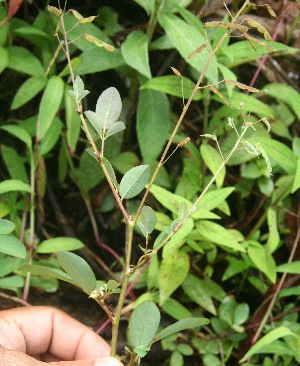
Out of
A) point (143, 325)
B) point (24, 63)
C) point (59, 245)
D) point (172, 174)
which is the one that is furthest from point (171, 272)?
point (24, 63)

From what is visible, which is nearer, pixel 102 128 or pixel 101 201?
pixel 102 128

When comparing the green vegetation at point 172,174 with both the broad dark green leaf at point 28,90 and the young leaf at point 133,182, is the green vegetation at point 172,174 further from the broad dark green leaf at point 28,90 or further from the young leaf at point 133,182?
the young leaf at point 133,182

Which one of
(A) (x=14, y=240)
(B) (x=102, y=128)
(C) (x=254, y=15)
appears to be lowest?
(A) (x=14, y=240)

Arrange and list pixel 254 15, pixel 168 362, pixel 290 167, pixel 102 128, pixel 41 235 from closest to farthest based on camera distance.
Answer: pixel 102 128, pixel 290 167, pixel 168 362, pixel 41 235, pixel 254 15

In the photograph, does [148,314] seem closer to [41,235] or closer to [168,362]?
[168,362]

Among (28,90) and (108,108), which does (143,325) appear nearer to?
(108,108)

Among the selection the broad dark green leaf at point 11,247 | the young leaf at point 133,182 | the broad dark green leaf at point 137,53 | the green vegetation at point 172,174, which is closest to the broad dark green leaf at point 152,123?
the green vegetation at point 172,174

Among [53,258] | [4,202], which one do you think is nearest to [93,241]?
[53,258]

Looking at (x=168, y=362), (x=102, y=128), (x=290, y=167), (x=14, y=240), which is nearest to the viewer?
(x=102, y=128)
